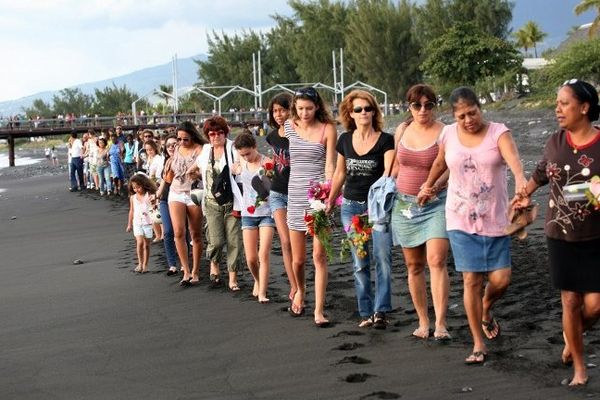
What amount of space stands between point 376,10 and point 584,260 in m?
83.0

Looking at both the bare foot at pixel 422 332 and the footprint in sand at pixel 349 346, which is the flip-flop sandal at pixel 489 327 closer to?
the bare foot at pixel 422 332

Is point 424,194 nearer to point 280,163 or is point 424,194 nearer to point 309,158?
point 309,158

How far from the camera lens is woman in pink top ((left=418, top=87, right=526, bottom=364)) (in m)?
5.97

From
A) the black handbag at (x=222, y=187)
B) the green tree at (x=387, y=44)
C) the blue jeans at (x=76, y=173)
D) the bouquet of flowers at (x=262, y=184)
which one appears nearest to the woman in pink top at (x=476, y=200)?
the bouquet of flowers at (x=262, y=184)

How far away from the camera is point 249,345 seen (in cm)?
714

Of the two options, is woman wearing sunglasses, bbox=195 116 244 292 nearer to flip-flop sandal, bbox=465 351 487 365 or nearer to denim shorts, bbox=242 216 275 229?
denim shorts, bbox=242 216 275 229

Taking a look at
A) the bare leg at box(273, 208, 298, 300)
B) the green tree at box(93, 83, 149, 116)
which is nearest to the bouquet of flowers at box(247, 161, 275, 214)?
the bare leg at box(273, 208, 298, 300)

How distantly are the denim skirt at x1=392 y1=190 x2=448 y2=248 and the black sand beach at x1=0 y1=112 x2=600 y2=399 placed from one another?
2.25 ft

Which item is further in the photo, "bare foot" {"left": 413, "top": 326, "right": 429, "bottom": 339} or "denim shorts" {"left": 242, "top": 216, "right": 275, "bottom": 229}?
"denim shorts" {"left": 242, "top": 216, "right": 275, "bottom": 229}

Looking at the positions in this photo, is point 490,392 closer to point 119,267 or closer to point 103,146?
point 119,267

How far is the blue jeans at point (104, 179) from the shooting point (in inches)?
1012

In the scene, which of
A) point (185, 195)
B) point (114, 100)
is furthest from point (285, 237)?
point (114, 100)

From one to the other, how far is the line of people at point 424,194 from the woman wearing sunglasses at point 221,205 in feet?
0.07

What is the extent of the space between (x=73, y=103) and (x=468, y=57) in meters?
126
